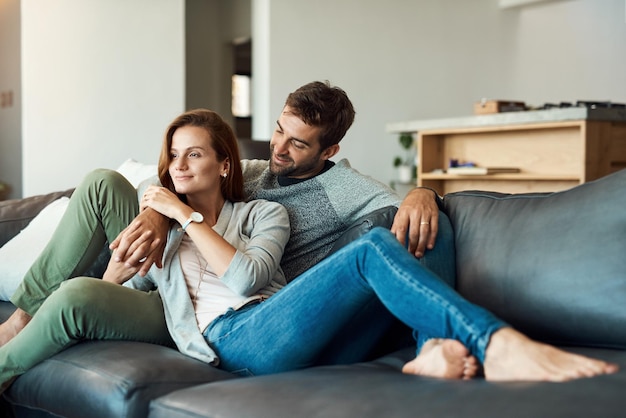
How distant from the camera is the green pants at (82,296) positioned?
1964mm

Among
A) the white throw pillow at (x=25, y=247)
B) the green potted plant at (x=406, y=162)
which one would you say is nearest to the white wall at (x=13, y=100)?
the green potted plant at (x=406, y=162)

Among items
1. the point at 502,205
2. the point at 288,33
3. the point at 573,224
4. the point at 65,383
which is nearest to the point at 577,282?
the point at 573,224

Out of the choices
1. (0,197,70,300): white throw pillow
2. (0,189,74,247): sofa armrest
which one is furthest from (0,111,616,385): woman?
(0,189,74,247): sofa armrest

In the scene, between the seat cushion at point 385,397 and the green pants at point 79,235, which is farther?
the green pants at point 79,235

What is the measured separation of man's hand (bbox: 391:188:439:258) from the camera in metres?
2.03

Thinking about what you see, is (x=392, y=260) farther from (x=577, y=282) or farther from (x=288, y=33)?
(x=288, y=33)

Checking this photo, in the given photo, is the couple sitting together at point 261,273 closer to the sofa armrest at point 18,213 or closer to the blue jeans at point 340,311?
the blue jeans at point 340,311

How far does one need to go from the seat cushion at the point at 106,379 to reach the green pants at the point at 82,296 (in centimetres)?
4

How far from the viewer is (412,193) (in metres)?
2.18

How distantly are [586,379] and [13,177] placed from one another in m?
6.55

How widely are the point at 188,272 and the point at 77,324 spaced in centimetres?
32

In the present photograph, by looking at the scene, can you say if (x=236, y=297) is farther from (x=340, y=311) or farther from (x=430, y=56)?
(x=430, y=56)

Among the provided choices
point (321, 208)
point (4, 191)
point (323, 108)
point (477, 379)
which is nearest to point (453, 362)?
point (477, 379)

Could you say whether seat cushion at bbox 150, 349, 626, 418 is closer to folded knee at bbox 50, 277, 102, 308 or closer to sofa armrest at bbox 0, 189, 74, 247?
folded knee at bbox 50, 277, 102, 308
